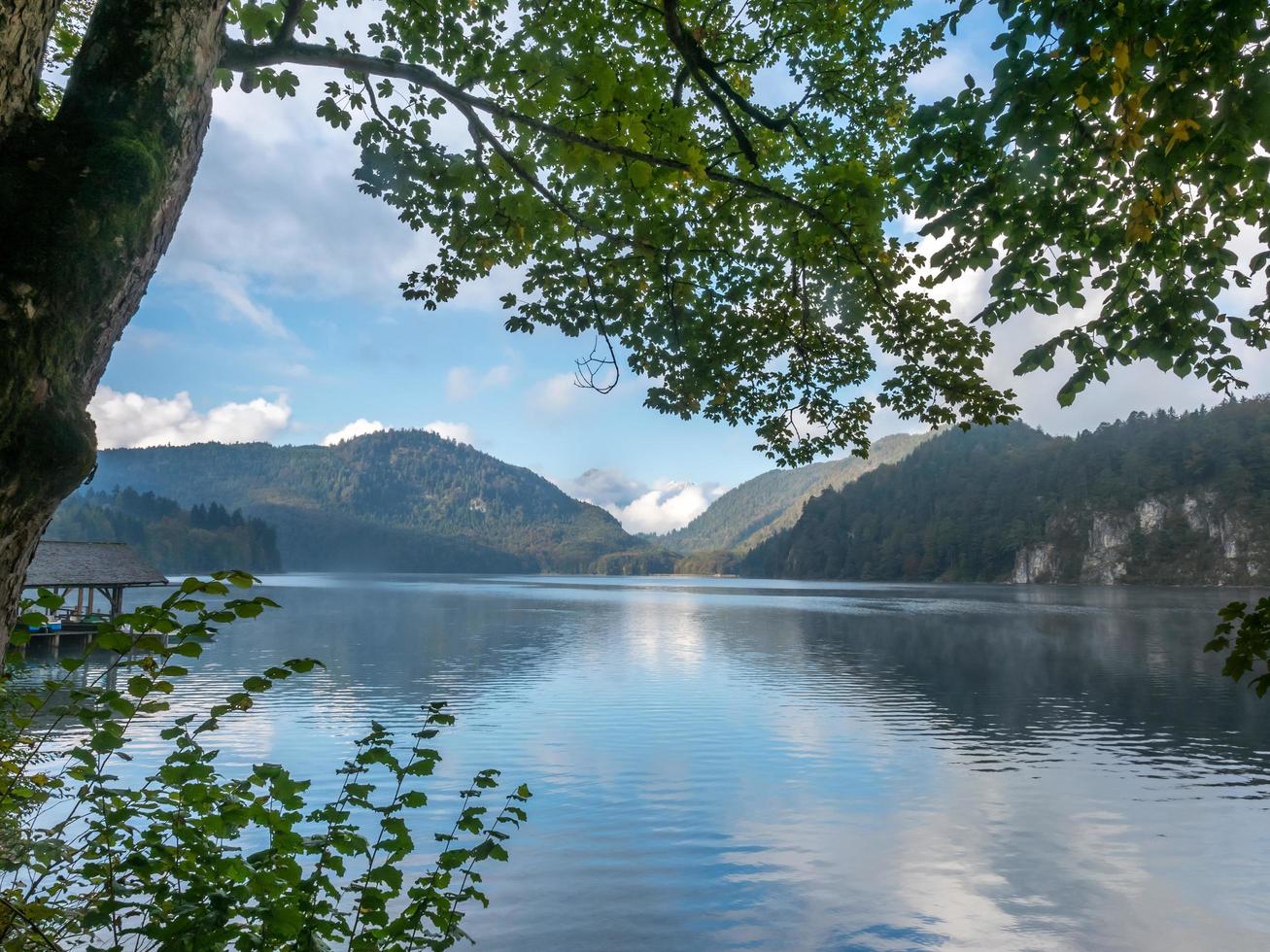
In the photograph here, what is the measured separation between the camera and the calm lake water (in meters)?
12.5

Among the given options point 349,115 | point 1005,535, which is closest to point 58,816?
point 349,115

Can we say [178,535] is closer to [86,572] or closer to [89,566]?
[89,566]

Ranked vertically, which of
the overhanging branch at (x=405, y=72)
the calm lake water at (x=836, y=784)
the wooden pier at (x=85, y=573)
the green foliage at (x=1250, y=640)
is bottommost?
the calm lake water at (x=836, y=784)

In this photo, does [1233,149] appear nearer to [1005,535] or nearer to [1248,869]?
[1248,869]

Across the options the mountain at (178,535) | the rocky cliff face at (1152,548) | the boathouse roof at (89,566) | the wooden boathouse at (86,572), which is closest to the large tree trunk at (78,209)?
the wooden boathouse at (86,572)

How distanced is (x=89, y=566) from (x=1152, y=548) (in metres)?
191

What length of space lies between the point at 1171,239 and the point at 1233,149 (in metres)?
1.64

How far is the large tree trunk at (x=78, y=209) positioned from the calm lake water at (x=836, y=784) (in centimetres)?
1088

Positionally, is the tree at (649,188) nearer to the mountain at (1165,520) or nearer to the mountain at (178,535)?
the mountain at (178,535)

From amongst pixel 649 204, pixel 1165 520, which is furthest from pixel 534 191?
pixel 1165 520

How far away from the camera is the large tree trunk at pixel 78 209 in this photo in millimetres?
2684

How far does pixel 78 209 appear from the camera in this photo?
2908 mm

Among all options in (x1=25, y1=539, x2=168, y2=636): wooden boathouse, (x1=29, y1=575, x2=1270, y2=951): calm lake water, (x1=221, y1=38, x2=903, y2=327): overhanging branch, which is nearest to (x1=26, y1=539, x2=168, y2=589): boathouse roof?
(x1=25, y1=539, x2=168, y2=636): wooden boathouse

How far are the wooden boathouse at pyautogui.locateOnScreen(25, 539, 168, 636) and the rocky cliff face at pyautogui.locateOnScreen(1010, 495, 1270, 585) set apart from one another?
172526 millimetres
